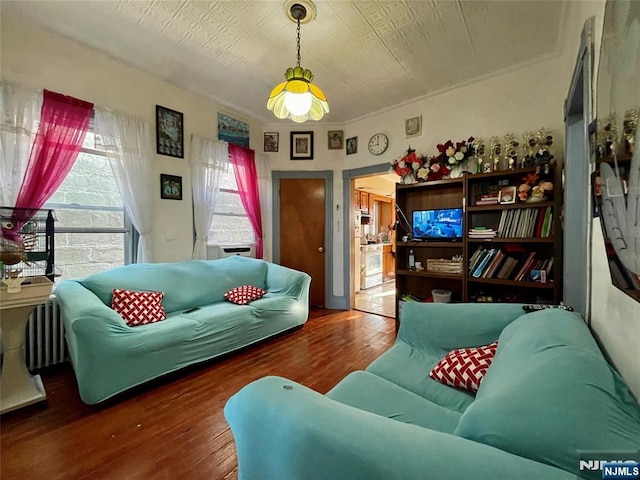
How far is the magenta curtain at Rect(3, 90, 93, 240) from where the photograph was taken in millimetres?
2152

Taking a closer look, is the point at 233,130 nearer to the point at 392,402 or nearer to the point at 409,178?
the point at 409,178

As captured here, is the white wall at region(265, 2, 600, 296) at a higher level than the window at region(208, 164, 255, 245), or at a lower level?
higher

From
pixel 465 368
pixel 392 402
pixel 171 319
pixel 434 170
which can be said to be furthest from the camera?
pixel 434 170

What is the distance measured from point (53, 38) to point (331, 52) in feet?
7.94

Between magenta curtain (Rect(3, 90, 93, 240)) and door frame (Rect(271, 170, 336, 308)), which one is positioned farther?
door frame (Rect(271, 170, 336, 308))

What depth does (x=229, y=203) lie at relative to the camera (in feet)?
12.6

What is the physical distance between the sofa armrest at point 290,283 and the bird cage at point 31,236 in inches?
79.6

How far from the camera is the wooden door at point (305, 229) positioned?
4230 millimetres

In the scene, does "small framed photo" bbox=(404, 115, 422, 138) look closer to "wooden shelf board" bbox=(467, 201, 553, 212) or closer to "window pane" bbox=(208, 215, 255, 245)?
"wooden shelf board" bbox=(467, 201, 553, 212)

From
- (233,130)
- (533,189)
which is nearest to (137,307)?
(233,130)

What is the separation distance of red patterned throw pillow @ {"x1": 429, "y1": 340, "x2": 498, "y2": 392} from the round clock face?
3.01 m

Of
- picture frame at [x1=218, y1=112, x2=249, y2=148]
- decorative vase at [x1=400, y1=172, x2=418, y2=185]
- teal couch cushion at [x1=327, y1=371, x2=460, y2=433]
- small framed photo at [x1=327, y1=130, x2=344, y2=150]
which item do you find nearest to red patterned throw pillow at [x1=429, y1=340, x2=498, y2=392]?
teal couch cushion at [x1=327, y1=371, x2=460, y2=433]

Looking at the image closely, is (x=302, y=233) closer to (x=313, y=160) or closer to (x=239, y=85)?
(x=313, y=160)

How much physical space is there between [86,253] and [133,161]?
1.00m
